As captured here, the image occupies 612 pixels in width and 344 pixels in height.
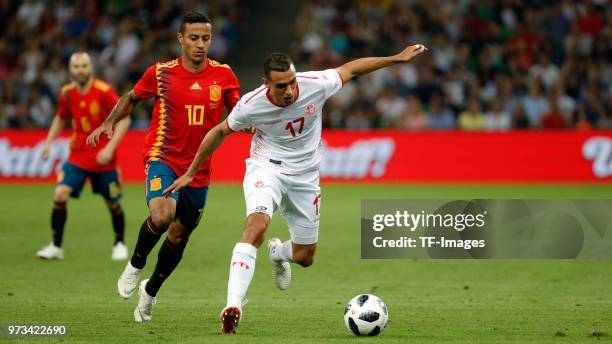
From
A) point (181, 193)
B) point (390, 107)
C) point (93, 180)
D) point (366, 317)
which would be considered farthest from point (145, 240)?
point (390, 107)

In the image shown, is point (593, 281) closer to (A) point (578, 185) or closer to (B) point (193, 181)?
(B) point (193, 181)

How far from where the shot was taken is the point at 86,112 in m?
13.2

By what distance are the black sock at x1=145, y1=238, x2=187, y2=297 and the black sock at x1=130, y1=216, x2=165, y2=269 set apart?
12 cm

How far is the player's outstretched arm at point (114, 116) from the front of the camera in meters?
9.15

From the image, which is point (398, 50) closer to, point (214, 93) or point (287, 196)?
point (214, 93)

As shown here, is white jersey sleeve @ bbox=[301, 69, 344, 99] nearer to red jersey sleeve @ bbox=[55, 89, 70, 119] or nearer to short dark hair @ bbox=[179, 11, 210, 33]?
short dark hair @ bbox=[179, 11, 210, 33]

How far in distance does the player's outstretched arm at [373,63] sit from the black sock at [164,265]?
207cm

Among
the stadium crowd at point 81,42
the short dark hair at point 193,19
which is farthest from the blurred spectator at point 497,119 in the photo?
the short dark hair at point 193,19

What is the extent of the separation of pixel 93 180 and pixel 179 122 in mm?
4597

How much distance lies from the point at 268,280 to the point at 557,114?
13.6 m

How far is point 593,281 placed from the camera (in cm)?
1129

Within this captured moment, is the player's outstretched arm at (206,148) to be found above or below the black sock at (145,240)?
above

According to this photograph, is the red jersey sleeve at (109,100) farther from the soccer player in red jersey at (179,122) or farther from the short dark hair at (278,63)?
the short dark hair at (278,63)

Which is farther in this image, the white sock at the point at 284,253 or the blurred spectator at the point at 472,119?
the blurred spectator at the point at 472,119
